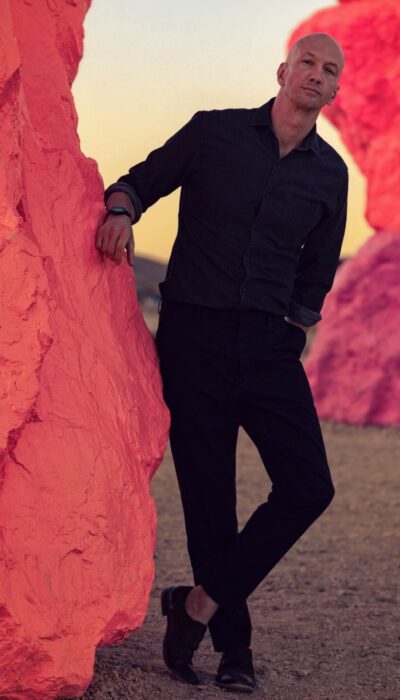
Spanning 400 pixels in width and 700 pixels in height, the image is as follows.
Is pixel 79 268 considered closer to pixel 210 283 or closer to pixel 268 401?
pixel 210 283

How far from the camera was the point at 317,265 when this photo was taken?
3.57 meters

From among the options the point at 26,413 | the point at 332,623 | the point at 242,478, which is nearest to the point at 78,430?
the point at 26,413

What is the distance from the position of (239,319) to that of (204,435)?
375mm

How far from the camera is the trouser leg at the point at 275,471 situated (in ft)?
10.8

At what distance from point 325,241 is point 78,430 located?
112cm

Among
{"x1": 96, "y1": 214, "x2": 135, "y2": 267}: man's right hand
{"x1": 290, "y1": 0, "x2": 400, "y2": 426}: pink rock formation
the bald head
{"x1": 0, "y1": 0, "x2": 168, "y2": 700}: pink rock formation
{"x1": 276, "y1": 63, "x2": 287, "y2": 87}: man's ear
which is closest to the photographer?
{"x1": 0, "y1": 0, "x2": 168, "y2": 700}: pink rock formation

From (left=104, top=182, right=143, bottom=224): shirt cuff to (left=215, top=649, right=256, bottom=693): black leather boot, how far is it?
1390 millimetres

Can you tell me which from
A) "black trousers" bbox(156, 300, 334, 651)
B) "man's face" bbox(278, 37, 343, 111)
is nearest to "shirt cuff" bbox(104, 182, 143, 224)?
"black trousers" bbox(156, 300, 334, 651)

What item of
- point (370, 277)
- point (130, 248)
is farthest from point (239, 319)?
point (370, 277)

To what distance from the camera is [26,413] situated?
104 inches

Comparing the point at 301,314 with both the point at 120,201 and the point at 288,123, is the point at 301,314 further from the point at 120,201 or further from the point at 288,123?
the point at 120,201

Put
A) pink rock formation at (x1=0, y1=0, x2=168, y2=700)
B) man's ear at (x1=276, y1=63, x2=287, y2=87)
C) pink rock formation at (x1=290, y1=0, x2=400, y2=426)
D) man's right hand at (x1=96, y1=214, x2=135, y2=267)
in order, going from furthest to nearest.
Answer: pink rock formation at (x1=290, y1=0, x2=400, y2=426) < man's ear at (x1=276, y1=63, x2=287, y2=87) < man's right hand at (x1=96, y1=214, x2=135, y2=267) < pink rock formation at (x1=0, y1=0, x2=168, y2=700)

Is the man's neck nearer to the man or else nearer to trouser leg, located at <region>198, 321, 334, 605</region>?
the man

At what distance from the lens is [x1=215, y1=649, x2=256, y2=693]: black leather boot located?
338 centimetres
